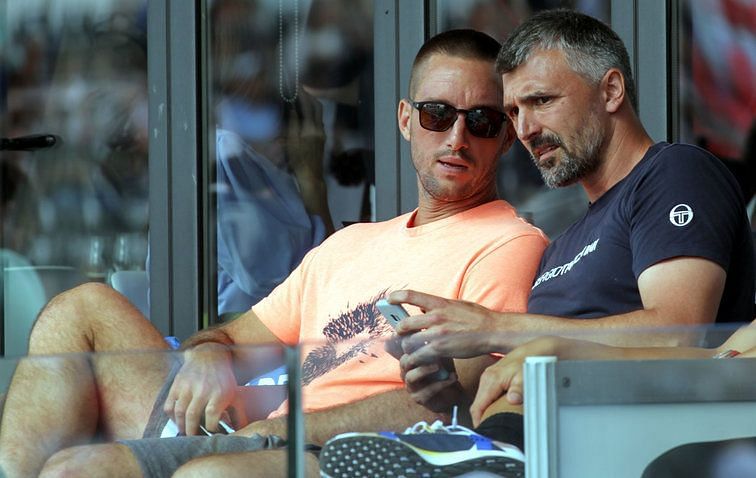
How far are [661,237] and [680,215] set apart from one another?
0.20 ft

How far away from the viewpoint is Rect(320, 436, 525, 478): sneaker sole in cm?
174

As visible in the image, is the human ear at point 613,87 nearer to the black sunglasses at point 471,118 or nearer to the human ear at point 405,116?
the black sunglasses at point 471,118

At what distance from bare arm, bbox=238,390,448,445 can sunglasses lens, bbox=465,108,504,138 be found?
1417 millimetres

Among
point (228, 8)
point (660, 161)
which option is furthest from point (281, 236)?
point (660, 161)

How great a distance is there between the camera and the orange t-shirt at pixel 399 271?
2896 mm

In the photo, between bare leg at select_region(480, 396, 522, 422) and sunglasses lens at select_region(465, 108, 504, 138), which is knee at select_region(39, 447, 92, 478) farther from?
sunglasses lens at select_region(465, 108, 504, 138)

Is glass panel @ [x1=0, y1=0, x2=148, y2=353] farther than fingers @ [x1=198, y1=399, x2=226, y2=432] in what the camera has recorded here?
Yes

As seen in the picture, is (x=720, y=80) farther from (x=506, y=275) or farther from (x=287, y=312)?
(x=287, y=312)

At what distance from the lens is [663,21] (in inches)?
149

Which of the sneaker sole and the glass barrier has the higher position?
the glass barrier

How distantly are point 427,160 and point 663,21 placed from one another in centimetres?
102

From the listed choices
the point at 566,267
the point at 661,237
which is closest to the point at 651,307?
the point at 661,237

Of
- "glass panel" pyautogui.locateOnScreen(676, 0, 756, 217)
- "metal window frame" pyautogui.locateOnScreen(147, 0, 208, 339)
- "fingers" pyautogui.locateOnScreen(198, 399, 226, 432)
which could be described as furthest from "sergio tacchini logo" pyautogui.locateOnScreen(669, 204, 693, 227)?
"metal window frame" pyautogui.locateOnScreen(147, 0, 208, 339)

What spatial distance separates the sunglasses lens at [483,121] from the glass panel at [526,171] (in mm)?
841
